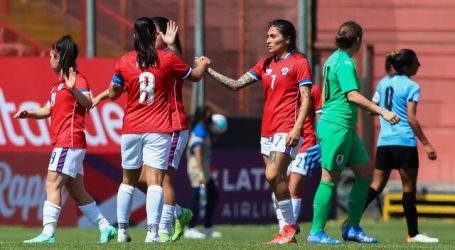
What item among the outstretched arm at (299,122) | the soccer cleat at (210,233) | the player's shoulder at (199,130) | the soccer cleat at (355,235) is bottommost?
the soccer cleat at (210,233)

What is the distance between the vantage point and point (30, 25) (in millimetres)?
22109

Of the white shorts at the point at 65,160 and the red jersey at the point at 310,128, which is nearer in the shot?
the white shorts at the point at 65,160

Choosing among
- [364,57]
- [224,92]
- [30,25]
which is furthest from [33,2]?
[364,57]

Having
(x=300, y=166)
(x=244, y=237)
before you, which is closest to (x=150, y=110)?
(x=300, y=166)

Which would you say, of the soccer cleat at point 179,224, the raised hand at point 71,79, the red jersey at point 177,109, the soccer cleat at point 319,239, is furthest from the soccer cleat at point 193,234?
the raised hand at point 71,79

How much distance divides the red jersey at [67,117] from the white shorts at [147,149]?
58cm

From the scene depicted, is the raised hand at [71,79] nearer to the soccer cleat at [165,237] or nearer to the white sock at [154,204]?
the white sock at [154,204]

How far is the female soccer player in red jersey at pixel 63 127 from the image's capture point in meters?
11.9

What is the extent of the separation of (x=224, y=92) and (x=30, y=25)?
11.3 ft

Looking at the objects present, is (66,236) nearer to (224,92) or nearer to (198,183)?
(198,183)

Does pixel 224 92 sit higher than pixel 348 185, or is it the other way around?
pixel 224 92

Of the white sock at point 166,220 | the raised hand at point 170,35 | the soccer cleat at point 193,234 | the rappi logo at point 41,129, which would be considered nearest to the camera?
the raised hand at point 170,35

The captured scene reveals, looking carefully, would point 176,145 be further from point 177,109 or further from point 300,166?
point 300,166

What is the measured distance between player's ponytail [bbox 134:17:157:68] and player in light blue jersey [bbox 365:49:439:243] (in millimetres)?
3085
